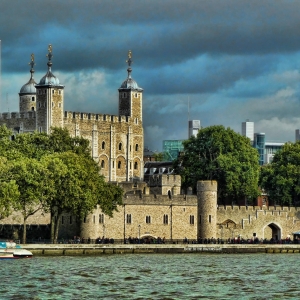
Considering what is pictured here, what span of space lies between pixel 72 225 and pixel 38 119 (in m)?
33.2

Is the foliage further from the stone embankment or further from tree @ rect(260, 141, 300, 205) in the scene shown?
tree @ rect(260, 141, 300, 205)

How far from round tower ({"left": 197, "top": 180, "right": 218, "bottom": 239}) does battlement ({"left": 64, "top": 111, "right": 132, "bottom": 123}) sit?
30384 millimetres

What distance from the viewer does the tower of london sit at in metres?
136

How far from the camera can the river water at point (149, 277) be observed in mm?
68000

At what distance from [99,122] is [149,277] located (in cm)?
6767

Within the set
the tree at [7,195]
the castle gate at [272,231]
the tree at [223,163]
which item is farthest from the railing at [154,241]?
the tree at [223,163]

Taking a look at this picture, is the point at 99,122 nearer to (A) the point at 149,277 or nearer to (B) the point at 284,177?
(B) the point at 284,177

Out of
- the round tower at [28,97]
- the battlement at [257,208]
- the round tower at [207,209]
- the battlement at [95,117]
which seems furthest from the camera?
the round tower at [28,97]

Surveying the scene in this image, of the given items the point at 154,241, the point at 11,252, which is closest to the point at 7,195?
the point at 11,252

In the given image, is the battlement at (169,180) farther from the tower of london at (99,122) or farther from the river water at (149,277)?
the tower of london at (99,122)

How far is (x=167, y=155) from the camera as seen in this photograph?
7490 inches

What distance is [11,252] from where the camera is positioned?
91812mm

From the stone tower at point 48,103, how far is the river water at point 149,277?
40580 mm

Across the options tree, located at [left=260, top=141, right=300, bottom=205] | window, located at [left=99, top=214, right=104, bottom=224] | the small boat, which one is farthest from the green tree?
tree, located at [left=260, top=141, right=300, bottom=205]
